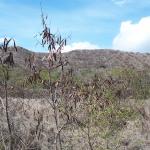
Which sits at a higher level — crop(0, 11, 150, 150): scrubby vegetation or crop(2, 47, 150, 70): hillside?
crop(2, 47, 150, 70): hillside

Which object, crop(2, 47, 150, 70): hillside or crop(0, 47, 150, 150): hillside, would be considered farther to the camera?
crop(2, 47, 150, 70): hillside

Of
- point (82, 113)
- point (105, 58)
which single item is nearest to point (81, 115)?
point (82, 113)

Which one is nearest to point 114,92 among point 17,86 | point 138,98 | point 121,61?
point 17,86

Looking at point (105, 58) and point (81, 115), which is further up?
point (105, 58)

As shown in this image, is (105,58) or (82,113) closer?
(82,113)

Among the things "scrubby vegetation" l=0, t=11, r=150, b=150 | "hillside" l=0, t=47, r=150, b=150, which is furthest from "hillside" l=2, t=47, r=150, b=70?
"scrubby vegetation" l=0, t=11, r=150, b=150

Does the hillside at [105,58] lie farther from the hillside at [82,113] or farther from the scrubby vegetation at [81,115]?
the scrubby vegetation at [81,115]

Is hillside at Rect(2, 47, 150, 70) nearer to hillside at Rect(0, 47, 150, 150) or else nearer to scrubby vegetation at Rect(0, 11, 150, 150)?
hillside at Rect(0, 47, 150, 150)

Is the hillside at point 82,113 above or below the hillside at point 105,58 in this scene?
below

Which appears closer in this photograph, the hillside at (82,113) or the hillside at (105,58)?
the hillside at (82,113)

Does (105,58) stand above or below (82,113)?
above

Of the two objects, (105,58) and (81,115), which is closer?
(81,115)

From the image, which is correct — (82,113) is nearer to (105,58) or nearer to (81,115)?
(81,115)

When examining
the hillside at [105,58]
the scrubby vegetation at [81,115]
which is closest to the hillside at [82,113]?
the scrubby vegetation at [81,115]
